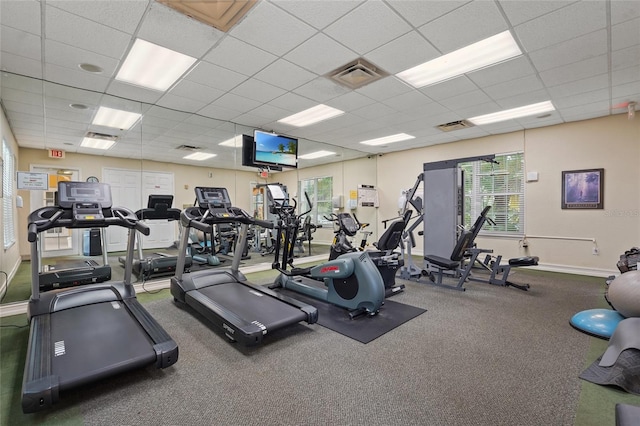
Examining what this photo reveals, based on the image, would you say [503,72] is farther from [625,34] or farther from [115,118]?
[115,118]

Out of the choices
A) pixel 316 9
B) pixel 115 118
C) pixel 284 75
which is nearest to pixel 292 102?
pixel 284 75

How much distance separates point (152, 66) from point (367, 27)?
255cm

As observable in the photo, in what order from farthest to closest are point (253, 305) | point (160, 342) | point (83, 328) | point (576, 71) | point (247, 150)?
point (247, 150) < point (576, 71) < point (253, 305) < point (83, 328) < point (160, 342)

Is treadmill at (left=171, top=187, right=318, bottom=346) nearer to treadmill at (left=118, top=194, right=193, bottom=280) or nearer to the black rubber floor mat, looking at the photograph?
the black rubber floor mat

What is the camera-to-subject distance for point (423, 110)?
5.06 metres

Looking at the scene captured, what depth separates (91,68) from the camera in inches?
135

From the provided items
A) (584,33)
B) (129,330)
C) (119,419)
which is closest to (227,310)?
(129,330)

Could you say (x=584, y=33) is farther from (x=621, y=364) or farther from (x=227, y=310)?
(x=227, y=310)

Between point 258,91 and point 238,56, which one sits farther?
point 258,91

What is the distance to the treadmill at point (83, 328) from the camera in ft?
6.04

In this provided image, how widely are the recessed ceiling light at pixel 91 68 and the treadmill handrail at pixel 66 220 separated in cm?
170

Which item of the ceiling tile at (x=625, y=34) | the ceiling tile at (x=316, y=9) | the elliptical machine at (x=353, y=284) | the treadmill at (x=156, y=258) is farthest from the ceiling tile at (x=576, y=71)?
the treadmill at (x=156, y=258)

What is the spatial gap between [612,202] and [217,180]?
7.75 meters

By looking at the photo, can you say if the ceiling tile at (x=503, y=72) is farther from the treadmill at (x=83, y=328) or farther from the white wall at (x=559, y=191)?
the treadmill at (x=83, y=328)
